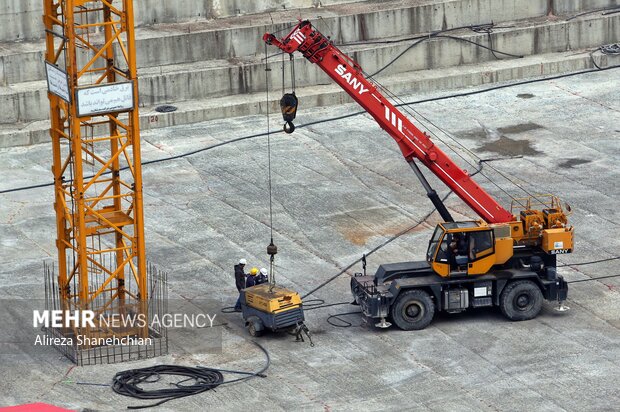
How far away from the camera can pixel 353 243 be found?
122ft

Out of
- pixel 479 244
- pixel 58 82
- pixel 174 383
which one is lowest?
pixel 174 383

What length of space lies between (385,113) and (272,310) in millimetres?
5055

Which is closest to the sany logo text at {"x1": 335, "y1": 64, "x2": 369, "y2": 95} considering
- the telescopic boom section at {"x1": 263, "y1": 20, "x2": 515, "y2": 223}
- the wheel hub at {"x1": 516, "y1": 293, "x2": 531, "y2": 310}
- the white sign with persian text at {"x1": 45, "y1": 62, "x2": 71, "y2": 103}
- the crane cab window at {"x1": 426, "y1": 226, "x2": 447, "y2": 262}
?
the telescopic boom section at {"x1": 263, "y1": 20, "x2": 515, "y2": 223}

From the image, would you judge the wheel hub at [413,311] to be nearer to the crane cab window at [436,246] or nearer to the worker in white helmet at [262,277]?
the crane cab window at [436,246]

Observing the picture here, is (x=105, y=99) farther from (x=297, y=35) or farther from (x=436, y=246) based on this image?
(x=436, y=246)

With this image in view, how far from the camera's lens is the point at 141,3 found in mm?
49281

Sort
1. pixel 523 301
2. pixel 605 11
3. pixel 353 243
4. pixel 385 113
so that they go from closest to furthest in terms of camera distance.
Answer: pixel 523 301
pixel 385 113
pixel 353 243
pixel 605 11

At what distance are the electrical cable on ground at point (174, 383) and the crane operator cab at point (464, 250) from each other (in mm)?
4389

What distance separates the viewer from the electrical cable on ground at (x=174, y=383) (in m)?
28.7

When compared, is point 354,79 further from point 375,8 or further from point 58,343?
point 375,8

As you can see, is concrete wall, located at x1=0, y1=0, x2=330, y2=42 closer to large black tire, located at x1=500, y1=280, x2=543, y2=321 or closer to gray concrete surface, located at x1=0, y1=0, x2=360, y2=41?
gray concrete surface, located at x1=0, y1=0, x2=360, y2=41

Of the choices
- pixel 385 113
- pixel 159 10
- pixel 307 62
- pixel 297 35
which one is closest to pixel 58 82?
pixel 297 35

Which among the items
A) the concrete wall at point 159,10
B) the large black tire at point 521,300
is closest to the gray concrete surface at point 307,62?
the concrete wall at point 159,10

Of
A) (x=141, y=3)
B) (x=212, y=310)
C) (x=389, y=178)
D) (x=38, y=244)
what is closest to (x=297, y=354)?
(x=212, y=310)
